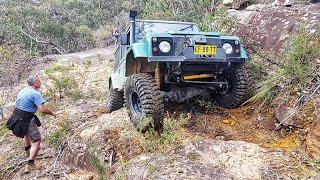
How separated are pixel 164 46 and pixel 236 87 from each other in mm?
1440

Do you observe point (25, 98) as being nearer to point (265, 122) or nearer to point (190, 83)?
point (190, 83)

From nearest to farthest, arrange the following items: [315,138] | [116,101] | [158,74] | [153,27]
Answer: [315,138] < [158,74] < [153,27] < [116,101]

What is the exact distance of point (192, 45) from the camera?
17.8 feet

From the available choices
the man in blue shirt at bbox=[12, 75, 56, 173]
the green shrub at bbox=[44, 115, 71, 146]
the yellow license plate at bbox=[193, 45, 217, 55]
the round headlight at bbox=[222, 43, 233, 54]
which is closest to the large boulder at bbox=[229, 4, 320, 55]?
the round headlight at bbox=[222, 43, 233, 54]

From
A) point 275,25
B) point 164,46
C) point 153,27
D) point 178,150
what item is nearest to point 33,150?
point 178,150

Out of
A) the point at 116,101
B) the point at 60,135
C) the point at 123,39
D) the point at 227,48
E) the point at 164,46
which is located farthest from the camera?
the point at 116,101

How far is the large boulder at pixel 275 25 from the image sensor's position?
6.79 m

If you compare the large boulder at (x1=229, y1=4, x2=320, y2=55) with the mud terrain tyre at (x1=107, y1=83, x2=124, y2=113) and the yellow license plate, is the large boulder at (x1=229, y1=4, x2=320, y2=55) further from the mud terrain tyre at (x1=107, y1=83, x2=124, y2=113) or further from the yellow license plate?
the mud terrain tyre at (x1=107, y1=83, x2=124, y2=113)

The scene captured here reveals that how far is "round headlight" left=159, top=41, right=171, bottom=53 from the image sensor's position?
17.4 feet

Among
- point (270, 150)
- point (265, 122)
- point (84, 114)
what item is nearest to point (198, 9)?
point (84, 114)

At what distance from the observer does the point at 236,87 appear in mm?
6082

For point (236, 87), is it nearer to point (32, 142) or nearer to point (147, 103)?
point (147, 103)

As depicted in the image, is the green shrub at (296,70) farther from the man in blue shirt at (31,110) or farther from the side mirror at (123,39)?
the man in blue shirt at (31,110)

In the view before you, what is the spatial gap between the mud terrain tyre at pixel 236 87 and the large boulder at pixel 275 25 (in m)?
1.03
